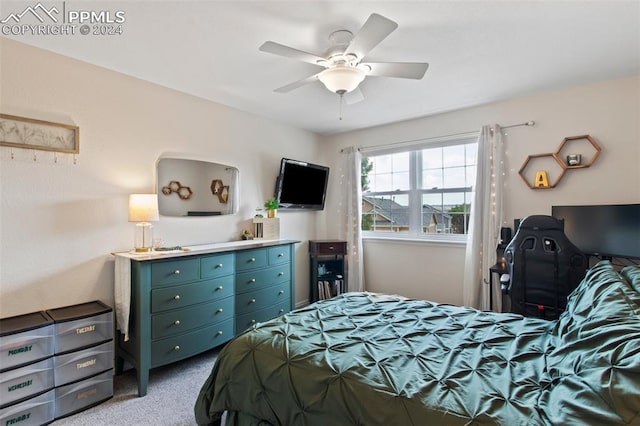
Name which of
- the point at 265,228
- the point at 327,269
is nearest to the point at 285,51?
the point at 265,228

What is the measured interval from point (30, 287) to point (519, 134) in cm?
453

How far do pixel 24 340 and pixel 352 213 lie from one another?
349cm

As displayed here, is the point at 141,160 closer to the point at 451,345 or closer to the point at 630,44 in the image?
the point at 451,345

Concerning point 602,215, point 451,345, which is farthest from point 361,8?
point 602,215

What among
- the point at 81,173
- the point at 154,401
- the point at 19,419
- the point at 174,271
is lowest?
the point at 154,401

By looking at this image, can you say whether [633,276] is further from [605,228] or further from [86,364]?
[86,364]

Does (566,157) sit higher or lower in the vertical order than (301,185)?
higher

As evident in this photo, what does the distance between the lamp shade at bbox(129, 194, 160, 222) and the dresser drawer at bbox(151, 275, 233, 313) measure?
0.58m

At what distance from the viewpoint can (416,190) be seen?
4074 mm

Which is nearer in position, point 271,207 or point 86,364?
point 86,364

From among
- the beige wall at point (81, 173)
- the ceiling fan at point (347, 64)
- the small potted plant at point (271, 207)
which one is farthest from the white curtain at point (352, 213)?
the ceiling fan at point (347, 64)

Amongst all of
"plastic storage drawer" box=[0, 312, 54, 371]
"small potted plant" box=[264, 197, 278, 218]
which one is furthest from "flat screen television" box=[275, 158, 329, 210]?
"plastic storage drawer" box=[0, 312, 54, 371]

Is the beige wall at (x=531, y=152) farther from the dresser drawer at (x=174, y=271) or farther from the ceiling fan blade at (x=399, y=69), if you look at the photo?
the dresser drawer at (x=174, y=271)

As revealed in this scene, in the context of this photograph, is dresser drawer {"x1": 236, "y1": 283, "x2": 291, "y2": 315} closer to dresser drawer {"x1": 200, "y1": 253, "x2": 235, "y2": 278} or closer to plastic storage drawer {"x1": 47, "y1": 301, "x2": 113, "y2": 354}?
dresser drawer {"x1": 200, "y1": 253, "x2": 235, "y2": 278}
